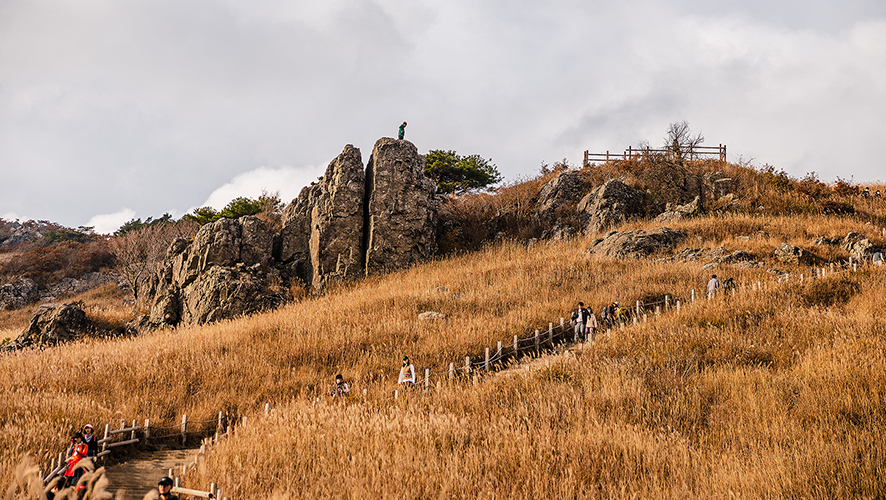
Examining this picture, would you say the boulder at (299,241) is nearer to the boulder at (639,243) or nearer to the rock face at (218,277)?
the rock face at (218,277)

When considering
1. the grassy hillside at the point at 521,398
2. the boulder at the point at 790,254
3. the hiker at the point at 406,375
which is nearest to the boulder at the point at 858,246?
the boulder at the point at 790,254

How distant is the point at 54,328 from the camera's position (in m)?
18.1

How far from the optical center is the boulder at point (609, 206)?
28.0 meters

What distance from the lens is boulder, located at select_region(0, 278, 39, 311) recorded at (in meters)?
38.2

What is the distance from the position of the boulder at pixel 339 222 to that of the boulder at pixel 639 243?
12.5m

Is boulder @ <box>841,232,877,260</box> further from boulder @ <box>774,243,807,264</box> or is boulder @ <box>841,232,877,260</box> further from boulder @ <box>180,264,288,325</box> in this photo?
boulder @ <box>180,264,288,325</box>

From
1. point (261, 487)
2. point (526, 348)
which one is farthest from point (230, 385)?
point (526, 348)

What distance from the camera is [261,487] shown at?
225 inches

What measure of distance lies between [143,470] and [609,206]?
2639 cm

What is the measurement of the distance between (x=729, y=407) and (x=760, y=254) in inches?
662

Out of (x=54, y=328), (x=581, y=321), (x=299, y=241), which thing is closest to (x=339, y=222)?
(x=299, y=241)

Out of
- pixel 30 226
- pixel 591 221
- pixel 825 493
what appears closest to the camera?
pixel 825 493

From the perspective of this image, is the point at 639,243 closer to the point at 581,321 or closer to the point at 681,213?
the point at 681,213

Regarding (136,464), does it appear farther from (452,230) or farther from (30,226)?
(30,226)
